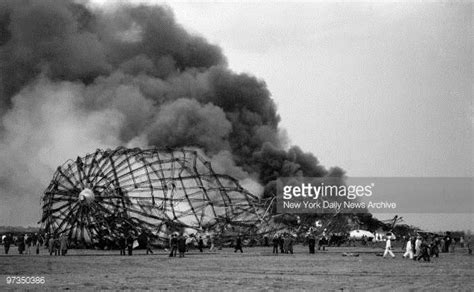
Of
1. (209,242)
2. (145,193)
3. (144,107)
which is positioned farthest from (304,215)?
(144,107)

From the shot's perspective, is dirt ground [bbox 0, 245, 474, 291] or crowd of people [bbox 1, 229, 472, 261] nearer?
dirt ground [bbox 0, 245, 474, 291]

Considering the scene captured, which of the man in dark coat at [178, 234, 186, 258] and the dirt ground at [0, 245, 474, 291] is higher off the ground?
the man in dark coat at [178, 234, 186, 258]

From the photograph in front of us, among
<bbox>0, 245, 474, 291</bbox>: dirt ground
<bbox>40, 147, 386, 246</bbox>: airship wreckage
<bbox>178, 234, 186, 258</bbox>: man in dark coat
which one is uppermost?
<bbox>40, 147, 386, 246</bbox>: airship wreckage

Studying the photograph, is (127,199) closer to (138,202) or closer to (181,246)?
(138,202)

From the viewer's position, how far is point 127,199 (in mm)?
35375

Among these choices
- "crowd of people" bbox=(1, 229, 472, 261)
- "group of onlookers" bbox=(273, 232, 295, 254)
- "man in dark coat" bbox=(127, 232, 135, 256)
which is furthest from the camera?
"group of onlookers" bbox=(273, 232, 295, 254)

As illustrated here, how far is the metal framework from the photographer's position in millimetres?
34969

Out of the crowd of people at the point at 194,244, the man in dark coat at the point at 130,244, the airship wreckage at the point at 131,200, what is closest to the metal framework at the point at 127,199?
the airship wreckage at the point at 131,200

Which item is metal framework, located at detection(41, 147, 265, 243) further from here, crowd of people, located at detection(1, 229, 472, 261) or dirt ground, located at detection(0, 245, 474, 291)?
dirt ground, located at detection(0, 245, 474, 291)

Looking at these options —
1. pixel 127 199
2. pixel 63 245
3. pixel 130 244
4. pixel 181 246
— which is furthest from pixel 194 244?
pixel 63 245

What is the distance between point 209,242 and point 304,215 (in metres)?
7.75

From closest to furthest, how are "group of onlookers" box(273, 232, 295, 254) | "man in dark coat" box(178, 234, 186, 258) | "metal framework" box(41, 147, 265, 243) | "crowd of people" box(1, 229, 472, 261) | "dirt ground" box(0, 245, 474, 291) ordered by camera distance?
"dirt ground" box(0, 245, 474, 291), "crowd of people" box(1, 229, 472, 261), "man in dark coat" box(178, 234, 186, 258), "metal framework" box(41, 147, 265, 243), "group of onlookers" box(273, 232, 295, 254)

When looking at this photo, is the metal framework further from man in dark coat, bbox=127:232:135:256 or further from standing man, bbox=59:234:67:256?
standing man, bbox=59:234:67:256

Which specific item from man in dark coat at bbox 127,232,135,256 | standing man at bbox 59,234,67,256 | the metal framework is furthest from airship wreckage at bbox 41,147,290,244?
standing man at bbox 59,234,67,256
